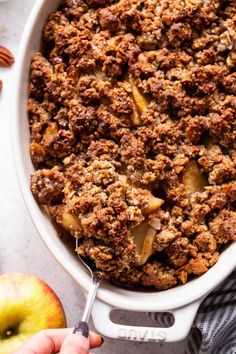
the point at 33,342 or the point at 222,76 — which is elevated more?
the point at 222,76

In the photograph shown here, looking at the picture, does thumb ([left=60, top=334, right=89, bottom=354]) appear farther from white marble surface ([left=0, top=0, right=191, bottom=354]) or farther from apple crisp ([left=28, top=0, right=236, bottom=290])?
white marble surface ([left=0, top=0, right=191, bottom=354])

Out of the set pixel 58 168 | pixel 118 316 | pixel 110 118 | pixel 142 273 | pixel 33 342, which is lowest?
pixel 118 316

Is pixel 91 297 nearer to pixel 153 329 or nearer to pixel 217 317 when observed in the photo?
pixel 153 329

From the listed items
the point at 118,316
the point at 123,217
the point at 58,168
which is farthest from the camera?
the point at 118,316

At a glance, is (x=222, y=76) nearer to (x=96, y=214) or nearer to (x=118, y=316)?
(x=96, y=214)

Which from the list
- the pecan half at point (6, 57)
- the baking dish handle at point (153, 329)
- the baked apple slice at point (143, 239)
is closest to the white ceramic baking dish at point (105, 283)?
the baking dish handle at point (153, 329)

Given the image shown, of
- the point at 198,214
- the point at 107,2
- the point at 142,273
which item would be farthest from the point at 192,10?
the point at 142,273

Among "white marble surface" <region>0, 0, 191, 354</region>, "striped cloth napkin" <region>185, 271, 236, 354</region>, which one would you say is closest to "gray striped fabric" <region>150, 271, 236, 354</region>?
"striped cloth napkin" <region>185, 271, 236, 354</region>
